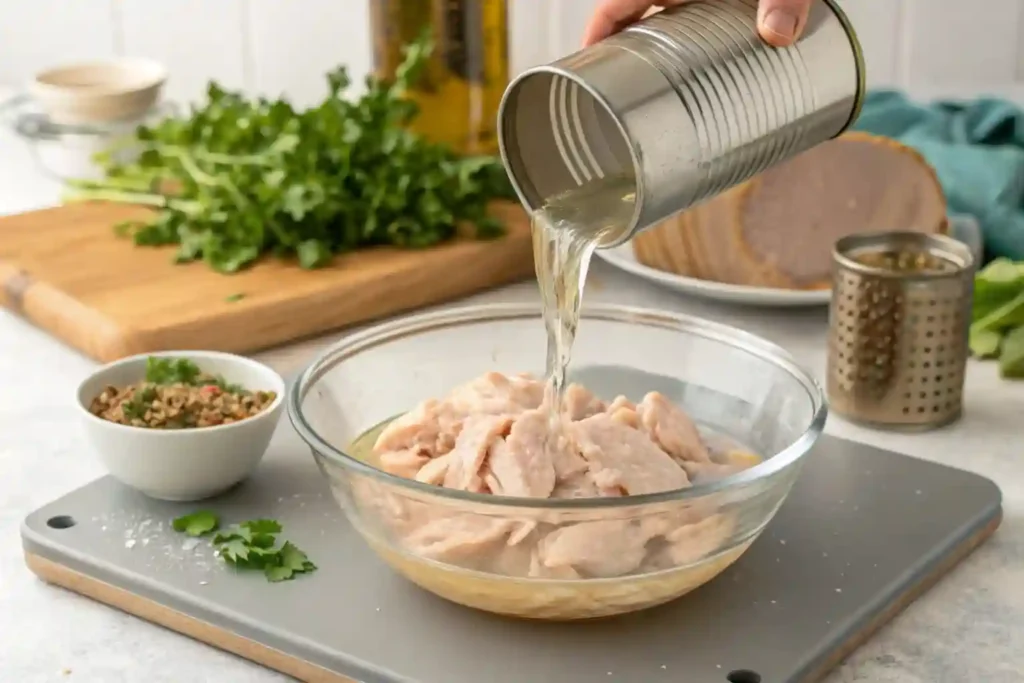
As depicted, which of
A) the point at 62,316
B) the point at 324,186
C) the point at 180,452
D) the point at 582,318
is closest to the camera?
the point at 180,452

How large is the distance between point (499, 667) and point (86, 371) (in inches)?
33.4

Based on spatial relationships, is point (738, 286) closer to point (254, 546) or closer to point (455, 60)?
point (455, 60)

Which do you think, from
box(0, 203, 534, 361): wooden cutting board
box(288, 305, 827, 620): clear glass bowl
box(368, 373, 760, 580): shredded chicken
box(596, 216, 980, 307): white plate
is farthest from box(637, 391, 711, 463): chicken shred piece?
box(0, 203, 534, 361): wooden cutting board

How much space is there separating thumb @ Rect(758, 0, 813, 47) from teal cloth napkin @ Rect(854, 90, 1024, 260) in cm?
91

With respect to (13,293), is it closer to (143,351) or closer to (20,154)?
(143,351)

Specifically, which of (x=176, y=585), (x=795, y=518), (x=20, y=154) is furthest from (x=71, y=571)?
(x=20, y=154)

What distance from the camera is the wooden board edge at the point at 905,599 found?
117 centimetres

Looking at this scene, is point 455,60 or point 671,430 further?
point 455,60

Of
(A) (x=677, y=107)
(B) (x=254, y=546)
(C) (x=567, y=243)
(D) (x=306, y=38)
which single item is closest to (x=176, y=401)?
(B) (x=254, y=546)

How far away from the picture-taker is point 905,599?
4.15ft

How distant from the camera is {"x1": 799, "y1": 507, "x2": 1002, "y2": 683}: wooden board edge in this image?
117 cm

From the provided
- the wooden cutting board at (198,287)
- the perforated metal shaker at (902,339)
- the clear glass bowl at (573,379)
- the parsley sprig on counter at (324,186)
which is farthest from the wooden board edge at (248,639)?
the parsley sprig on counter at (324,186)

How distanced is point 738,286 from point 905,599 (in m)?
0.67

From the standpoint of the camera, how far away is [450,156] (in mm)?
2199
